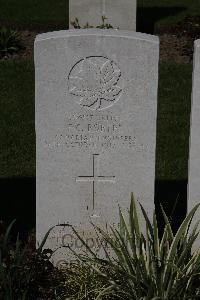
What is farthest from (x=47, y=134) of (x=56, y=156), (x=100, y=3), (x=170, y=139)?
(x=100, y=3)

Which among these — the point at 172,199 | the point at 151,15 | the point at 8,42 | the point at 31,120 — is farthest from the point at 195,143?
the point at 151,15

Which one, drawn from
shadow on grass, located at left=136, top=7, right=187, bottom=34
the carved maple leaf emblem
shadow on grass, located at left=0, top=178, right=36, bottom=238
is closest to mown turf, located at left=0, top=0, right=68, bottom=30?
shadow on grass, located at left=136, top=7, right=187, bottom=34

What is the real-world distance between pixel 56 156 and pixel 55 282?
106 cm

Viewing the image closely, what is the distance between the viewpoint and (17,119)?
1017 centimetres

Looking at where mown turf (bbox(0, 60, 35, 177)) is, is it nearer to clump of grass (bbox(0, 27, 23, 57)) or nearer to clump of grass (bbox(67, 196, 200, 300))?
clump of grass (bbox(0, 27, 23, 57))

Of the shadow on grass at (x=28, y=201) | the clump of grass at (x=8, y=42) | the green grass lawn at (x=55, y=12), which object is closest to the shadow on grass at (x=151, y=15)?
the green grass lawn at (x=55, y=12)

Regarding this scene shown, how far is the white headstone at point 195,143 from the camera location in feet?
19.9

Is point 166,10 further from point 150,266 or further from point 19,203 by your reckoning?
point 150,266

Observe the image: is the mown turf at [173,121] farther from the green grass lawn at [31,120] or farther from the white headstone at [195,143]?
the white headstone at [195,143]

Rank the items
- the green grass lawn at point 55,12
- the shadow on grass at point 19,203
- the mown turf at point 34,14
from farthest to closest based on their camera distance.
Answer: the green grass lawn at point 55,12 < the mown turf at point 34,14 < the shadow on grass at point 19,203

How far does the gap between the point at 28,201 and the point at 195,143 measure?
2.48 meters

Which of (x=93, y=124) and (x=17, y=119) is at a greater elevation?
(x=93, y=124)

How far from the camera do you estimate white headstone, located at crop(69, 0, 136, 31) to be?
12680 mm

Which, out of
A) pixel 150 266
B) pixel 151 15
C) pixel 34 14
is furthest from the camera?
pixel 34 14
